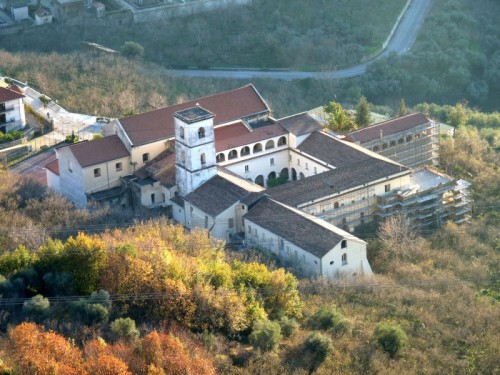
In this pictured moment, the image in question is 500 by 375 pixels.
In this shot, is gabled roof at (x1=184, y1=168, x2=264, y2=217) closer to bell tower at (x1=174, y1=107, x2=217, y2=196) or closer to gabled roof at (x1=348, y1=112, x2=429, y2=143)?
bell tower at (x1=174, y1=107, x2=217, y2=196)

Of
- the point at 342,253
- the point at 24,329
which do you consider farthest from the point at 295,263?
the point at 24,329

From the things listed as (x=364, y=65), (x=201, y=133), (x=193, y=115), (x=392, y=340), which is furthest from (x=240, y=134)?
(x=364, y=65)

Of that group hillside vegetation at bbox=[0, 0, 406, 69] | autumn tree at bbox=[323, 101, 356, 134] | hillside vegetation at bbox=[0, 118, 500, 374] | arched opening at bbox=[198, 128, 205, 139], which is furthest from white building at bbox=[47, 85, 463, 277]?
hillside vegetation at bbox=[0, 0, 406, 69]

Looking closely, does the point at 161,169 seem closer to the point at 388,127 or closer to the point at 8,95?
the point at 8,95

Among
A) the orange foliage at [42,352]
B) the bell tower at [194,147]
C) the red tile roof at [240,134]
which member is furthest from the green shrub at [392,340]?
the red tile roof at [240,134]

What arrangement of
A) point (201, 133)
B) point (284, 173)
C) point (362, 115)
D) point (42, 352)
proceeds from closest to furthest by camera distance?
point (42, 352) < point (201, 133) < point (284, 173) < point (362, 115)
